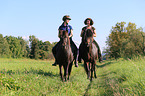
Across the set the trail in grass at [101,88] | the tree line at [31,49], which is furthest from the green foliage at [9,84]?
the tree line at [31,49]

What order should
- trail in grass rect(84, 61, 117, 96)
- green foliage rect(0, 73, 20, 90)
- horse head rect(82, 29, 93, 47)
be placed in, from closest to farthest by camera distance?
green foliage rect(0, 73, 20, 90)
trail in grass rect(84, 61, 117, 96)
horse head rect(82, 29, 93, 47)

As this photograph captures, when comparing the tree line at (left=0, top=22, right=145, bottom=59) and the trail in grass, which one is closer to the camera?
the trail in grass

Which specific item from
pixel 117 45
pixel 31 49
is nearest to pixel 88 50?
pixel 117 45

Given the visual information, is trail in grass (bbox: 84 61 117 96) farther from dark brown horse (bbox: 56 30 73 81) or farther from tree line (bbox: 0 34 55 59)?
tree line (bbox: 0 34 55 59)

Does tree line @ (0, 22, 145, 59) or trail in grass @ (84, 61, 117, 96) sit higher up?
tree line @ (0, 22, 145, 59)

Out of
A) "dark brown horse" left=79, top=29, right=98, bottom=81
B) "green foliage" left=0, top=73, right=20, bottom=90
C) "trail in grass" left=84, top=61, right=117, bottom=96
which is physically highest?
"dark brown horse" left=79, top=29, right=98, bottom=81

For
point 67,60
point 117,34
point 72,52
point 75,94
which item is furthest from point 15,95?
point 117,34

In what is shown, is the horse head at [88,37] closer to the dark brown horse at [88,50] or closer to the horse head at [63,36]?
the dark brown horse at [88,50]

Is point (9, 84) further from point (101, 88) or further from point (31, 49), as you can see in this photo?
point (31, 49)

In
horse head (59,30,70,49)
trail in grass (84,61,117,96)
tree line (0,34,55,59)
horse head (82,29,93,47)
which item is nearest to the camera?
trail in grass (84,61,117,96)

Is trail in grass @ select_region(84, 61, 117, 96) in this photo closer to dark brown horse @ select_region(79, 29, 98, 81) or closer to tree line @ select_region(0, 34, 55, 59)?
dark brown horse @ select_region(79, 29, 98, 81)

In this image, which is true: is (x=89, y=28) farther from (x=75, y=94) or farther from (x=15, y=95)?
(x=15, y=95)

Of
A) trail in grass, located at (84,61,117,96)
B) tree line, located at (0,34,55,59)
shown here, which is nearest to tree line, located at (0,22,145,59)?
tree line, located at (0,34,55,59)

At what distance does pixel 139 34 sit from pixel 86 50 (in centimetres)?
2661
